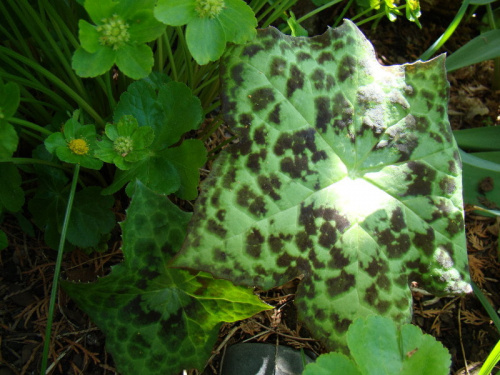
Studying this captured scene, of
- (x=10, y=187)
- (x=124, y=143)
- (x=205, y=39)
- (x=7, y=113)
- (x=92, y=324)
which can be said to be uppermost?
(x=205, y=39)

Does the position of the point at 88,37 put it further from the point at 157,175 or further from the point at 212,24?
the point at 157,175

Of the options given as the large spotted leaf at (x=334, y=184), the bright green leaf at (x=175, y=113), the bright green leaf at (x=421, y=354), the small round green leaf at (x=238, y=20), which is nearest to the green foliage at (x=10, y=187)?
the bright green leaf at (x=175, y=113)

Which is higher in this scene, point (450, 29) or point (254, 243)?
point (450, 29)

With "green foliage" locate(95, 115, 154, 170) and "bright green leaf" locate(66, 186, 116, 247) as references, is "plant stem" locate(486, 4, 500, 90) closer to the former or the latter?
"green foliage" locate(95, 115, 154, 170)

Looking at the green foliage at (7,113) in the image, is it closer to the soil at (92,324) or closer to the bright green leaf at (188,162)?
the bright green leaf at (188,162)

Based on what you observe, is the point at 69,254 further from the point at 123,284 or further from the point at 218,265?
the point at 218,265

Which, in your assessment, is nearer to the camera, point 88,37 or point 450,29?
point 88,37

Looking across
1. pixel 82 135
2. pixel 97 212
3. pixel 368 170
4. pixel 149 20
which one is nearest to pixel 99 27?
pixel 149 20

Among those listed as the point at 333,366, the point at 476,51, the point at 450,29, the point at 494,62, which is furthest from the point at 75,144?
the point at 494,62
